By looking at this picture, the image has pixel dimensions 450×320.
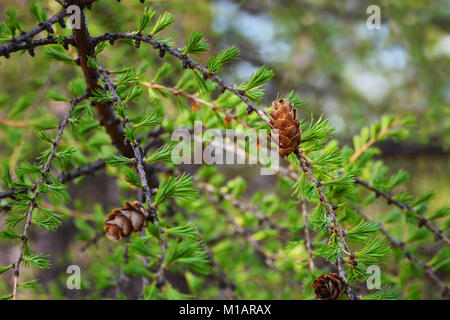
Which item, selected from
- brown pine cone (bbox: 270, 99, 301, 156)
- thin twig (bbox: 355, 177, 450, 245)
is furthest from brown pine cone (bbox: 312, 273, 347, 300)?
thin twig (bbox: 355, 177, 450, 245)

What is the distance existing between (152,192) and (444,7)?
2.36 m

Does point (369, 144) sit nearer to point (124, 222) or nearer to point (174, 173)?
point (174, 173)

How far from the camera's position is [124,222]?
0.49 m

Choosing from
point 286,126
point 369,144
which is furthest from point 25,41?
point 369,144

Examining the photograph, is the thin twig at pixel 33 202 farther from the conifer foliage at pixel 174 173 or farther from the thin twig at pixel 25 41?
the thin twig at pixel 25 41

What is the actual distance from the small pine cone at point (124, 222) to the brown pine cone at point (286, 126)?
0.83 ft

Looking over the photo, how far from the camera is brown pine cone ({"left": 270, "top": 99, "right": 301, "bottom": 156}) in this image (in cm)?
53

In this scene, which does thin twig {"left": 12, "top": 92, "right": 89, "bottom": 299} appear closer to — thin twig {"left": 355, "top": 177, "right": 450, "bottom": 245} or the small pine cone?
the small pine cone

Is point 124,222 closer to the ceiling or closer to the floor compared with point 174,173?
closer to the floor

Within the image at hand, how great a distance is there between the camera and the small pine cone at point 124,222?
1.61 ft

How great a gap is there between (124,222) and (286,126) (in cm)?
29
